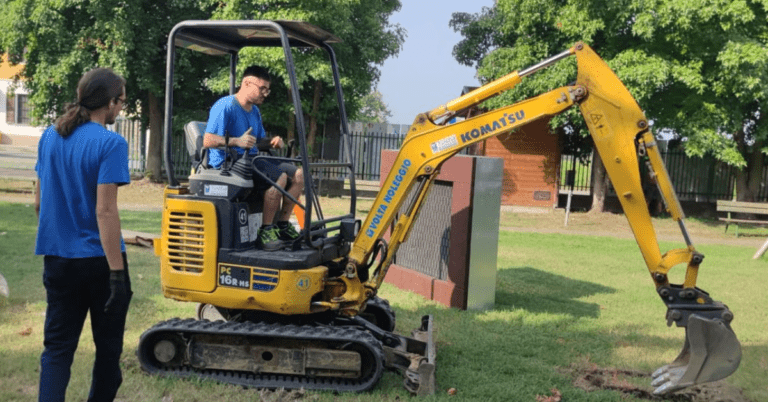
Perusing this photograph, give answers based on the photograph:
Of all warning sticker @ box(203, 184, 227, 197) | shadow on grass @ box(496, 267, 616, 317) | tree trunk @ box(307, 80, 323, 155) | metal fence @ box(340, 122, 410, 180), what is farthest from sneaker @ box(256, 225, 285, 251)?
metal fence @ box(340, 122, 410, 180)

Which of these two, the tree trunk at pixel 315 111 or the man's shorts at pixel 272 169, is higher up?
the tree trunk at pixel 315 111

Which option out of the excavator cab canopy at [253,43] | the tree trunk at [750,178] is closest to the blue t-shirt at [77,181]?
the excavator cab canopy at [253,43]

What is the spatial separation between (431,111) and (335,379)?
2404 mm

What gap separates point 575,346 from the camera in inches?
293

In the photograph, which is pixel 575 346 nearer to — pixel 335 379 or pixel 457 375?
pixel 457 375

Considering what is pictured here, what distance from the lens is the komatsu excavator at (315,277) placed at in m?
5.75

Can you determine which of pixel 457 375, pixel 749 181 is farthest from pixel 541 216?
pixel 457 375

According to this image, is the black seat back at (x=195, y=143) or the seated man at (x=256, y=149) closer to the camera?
the seated man at (x=256, y=149)

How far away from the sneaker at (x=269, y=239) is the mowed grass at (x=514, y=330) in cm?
116

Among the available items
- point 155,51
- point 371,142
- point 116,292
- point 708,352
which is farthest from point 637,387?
point 371,142

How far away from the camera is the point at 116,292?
166 inches

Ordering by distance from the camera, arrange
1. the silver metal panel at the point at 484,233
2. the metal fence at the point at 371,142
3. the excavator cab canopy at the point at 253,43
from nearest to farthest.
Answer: the excavator cab canopy at the point at 253,43 → the silver metal panel at the point at 484,233 → the metal fence at the point at 371,142

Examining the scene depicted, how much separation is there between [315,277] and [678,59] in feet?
57.6

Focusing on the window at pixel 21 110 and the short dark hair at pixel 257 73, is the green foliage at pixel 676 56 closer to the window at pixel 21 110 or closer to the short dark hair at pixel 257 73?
the short dark hair at pixel 257 73
